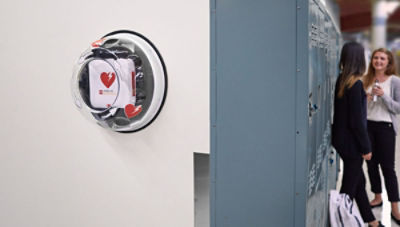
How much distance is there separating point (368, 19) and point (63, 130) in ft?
15.7

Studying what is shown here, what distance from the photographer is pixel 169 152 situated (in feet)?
6.98

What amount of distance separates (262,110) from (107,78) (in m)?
0.85

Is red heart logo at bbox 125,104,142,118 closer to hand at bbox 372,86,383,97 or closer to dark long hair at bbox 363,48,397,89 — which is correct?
hand at bbox 372,86,383,97

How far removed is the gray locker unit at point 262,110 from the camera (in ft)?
5.26

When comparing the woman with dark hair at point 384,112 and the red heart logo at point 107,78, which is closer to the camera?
the red heart logo at point 107,78

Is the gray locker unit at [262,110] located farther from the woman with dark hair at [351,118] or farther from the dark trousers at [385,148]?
the dark trousers at [385,148]

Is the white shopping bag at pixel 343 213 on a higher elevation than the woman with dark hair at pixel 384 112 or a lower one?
lower

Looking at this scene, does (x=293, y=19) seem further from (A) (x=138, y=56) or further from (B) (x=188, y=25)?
(A) (x=138, y=56)

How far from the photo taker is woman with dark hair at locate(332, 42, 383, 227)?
269cm

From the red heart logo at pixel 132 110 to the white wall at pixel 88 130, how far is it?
0.15 meters

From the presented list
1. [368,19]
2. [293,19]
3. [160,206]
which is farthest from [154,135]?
[368,19]

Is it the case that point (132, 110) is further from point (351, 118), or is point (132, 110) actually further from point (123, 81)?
point (351, 118)

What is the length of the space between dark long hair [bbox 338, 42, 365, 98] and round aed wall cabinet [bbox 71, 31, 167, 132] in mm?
1380

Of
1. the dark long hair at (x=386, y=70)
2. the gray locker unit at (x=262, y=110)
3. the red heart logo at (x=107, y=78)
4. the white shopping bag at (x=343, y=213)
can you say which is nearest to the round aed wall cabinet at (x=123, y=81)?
the red heart logo at (x=107, y=78)
